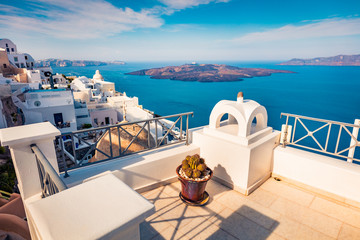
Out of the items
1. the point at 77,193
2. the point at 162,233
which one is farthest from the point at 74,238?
the point at 162,233

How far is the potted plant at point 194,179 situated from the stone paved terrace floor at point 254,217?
0.18 meters

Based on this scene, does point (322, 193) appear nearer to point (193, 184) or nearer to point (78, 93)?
point (193, 184)

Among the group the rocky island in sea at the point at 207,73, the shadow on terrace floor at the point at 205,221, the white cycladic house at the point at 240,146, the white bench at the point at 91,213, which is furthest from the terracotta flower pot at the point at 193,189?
the rocky island in sea at the point at 207,73

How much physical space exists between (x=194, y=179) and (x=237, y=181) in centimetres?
123

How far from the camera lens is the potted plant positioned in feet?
13.0

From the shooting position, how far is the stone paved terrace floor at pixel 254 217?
342cm

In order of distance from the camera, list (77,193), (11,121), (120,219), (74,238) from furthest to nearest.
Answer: (11,121), (77,193), (120,219), (74,238)

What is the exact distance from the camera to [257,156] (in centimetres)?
449

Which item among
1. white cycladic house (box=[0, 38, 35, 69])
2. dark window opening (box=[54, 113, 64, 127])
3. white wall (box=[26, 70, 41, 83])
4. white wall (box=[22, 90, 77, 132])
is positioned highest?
white cycladic house (box=[0, 38, 35, 69])

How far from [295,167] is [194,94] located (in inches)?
4273

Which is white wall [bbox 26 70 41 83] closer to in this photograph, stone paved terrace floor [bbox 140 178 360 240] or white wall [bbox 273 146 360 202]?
stone paved terrace floor [bbox 140 178 360 240]

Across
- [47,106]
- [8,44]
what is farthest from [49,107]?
[8,44]

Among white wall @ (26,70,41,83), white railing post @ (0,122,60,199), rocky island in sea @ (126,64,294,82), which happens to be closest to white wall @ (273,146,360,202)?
white railing post @ (0,122,60,199)

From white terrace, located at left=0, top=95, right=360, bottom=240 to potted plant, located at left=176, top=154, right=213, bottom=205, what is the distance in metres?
0.19
